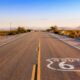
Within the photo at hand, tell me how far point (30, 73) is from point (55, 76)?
48.8 inches

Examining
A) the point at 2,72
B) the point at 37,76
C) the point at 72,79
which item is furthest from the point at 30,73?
the point at 72,79

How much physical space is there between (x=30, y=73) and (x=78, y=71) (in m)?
2.36

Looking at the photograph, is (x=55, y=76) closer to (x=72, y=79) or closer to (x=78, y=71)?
(x=72, y=79)

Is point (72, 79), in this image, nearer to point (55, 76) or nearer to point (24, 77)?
point (55, 76)

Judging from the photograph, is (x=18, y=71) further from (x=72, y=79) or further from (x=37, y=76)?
(x=72, y=79)

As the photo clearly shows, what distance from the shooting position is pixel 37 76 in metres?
9.32

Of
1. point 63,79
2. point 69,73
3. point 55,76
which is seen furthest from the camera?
point 69,73

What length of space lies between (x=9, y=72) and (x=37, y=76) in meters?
1.65

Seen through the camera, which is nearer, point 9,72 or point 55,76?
point 55,76

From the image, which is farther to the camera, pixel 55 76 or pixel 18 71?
pixel 18 71

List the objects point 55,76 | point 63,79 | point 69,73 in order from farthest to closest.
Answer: point 69,73 → point 55,76 → point 63,79

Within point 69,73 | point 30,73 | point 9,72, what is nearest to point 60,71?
point 69,73

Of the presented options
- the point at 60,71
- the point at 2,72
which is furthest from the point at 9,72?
the point at 60,71

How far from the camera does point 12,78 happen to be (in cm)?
899
